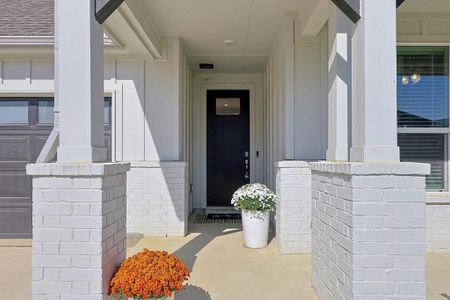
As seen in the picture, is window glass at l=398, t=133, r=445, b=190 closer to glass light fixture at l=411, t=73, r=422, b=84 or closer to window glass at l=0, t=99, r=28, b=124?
glass light fixture at l=411, t=73, r=422, b=84

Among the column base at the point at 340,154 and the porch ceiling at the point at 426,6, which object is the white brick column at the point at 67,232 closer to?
the column base at the point at 340,154

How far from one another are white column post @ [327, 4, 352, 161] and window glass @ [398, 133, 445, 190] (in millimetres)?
1856

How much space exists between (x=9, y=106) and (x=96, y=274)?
396 centimetres

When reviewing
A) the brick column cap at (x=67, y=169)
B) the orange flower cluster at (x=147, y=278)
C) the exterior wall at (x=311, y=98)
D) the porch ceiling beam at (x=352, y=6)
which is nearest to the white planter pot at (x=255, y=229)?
the exterior wall at (x=311, y=98)

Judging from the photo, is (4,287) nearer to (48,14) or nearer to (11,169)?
(11,169)

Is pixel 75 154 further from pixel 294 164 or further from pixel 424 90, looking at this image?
pixel 424 90

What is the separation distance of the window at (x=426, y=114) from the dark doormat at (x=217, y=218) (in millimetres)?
2882

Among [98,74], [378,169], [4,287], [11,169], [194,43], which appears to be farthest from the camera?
[194,43]

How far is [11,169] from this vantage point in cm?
510

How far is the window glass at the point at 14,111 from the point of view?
514 cm

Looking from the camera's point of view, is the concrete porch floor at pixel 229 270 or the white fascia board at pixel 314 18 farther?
the white fascia board at pixel 314 18

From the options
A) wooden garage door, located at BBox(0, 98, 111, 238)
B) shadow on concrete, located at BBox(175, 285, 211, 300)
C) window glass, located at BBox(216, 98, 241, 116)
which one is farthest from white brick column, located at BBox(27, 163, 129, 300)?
window glass, located at BBox(216, 98, 241, 116)

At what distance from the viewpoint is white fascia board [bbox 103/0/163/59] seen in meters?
3.69

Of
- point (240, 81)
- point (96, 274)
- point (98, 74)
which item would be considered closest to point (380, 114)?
point (98, 74)
